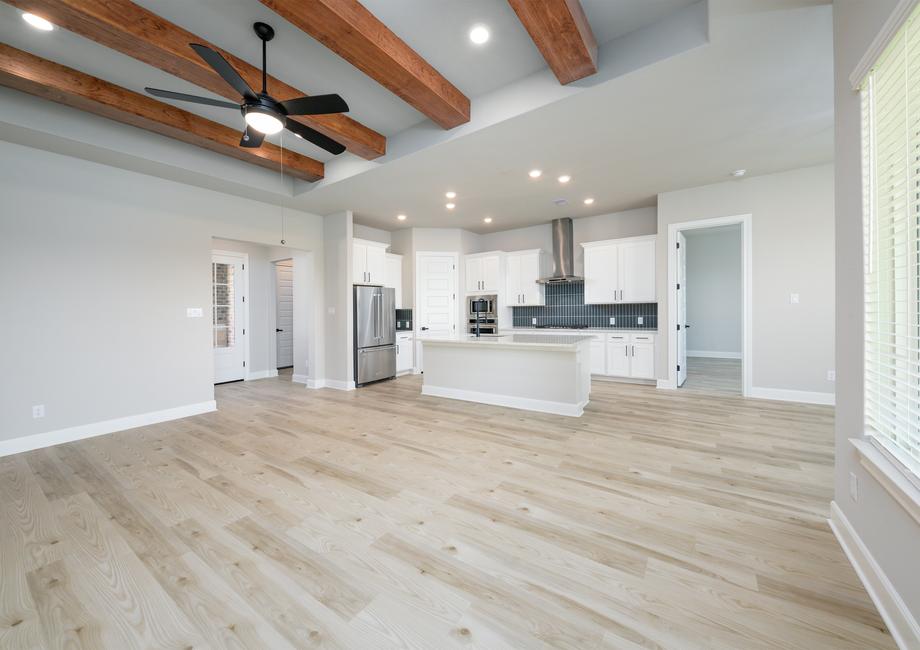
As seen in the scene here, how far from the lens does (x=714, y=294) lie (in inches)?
350

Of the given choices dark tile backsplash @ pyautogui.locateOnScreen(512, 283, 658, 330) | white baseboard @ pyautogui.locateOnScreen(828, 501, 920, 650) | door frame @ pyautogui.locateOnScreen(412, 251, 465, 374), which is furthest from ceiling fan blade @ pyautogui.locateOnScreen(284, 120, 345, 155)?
dark tile backsplash @ pyautogui.locateOnScreen(512, 283, 658, 330)

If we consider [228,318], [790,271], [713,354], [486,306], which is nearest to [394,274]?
[486,306]

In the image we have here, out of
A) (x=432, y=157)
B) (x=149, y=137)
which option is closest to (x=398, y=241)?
(x=432, y=157)

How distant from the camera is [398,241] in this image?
24.8 ft

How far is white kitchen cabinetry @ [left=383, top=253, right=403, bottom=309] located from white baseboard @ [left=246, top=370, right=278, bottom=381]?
9.35 feet

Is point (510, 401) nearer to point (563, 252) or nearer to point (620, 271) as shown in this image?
point (620, 271)

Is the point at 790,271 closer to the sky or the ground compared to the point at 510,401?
closer to the sky

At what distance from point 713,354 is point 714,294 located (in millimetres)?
1451

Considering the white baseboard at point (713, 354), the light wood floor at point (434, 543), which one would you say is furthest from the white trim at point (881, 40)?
the white baseboard at point (713, 354)

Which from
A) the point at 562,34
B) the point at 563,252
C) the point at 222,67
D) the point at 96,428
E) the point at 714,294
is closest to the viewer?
the point at 222,67

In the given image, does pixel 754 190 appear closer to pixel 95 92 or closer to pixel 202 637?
pixel 202 637

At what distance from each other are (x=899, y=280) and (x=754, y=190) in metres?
4.22

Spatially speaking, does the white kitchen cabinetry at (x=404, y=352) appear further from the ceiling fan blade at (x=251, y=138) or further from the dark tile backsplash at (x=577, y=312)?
the ceiling fan blade at (x=251, y=138)

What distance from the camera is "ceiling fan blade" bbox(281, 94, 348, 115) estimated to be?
239cm
